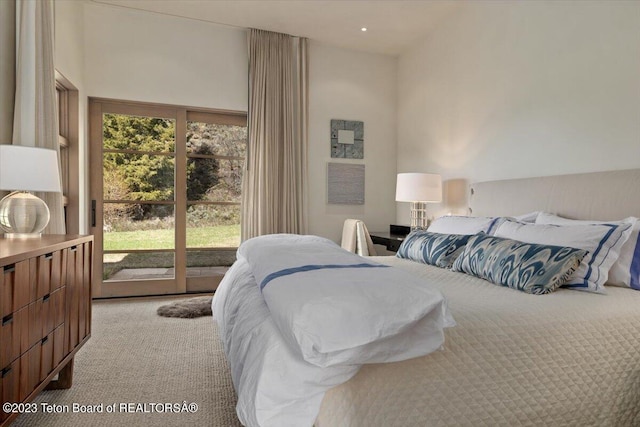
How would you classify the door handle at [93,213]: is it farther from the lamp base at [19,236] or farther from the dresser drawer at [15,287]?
the dresser drawer at [15,287]

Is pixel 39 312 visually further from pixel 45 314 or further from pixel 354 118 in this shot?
pixel 354 118

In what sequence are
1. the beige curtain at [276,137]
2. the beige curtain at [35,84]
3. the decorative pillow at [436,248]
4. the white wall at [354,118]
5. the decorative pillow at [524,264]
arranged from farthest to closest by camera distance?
the white wall at [354,118] → the beige curtain at [276,137] → the decorative pillow at [436,248] → the beige curtain at [35,84] → the decorative pillow at [524,264]

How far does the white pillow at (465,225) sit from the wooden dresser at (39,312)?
2416mm

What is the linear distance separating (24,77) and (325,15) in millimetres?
2740

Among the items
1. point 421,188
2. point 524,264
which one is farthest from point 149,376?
point 421,188

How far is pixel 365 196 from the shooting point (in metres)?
4.75

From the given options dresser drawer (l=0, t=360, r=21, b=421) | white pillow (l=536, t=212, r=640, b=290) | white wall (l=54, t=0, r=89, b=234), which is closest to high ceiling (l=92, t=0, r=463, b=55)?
white wall (l=54, t=0, r=89, b=234)

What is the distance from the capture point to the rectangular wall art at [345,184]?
15.1 ft

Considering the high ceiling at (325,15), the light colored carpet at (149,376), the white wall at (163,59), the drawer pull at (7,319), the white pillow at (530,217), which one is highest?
the high ceiling at (325,15)

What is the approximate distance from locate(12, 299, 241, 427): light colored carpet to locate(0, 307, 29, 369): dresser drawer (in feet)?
1.82

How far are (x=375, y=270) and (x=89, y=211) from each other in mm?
3589

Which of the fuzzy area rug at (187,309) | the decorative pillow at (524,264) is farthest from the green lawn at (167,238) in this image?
the decorative pillow at (524,264)

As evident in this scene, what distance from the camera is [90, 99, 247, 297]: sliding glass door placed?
12.9 ft

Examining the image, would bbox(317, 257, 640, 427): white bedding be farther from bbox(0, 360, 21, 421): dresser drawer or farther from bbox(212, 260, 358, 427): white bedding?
bbox(0, 360, 21, 421): dresser drawer
